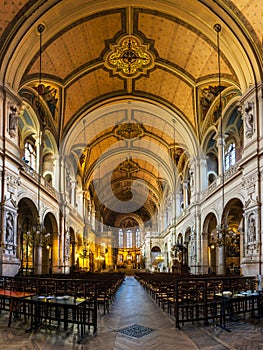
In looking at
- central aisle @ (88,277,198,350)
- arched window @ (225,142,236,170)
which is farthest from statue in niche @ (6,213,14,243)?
arched window @ (225,142,236,170)

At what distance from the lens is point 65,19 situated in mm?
14484

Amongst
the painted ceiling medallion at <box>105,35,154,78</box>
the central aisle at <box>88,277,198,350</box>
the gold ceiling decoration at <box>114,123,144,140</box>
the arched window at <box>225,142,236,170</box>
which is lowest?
the central aisle at <box>88,277,198,350</box>

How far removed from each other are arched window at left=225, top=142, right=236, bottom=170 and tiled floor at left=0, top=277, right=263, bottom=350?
12.4 metres

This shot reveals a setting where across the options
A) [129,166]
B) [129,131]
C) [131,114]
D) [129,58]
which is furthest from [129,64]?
[129,166]

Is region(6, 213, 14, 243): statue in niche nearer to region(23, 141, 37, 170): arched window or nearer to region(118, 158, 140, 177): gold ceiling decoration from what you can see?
region(23, 141, 37, 170): arched window

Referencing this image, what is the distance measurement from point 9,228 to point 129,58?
10.2 m

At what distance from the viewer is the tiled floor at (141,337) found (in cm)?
599

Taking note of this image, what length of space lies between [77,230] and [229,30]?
18.4m

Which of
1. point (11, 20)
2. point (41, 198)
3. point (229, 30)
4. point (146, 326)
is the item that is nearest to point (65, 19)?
point (11, 20)

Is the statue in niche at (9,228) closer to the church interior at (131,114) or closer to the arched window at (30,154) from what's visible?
the church interior at (131,114)

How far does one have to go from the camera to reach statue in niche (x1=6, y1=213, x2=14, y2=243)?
13.4m

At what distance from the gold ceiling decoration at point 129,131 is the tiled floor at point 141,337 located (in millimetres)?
18693

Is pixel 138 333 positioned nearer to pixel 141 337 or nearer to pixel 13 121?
pixel 141 337

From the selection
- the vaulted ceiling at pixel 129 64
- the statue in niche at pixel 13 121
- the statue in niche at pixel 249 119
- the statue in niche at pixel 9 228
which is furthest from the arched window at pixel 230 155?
the statue in niche at pixel 9 228
